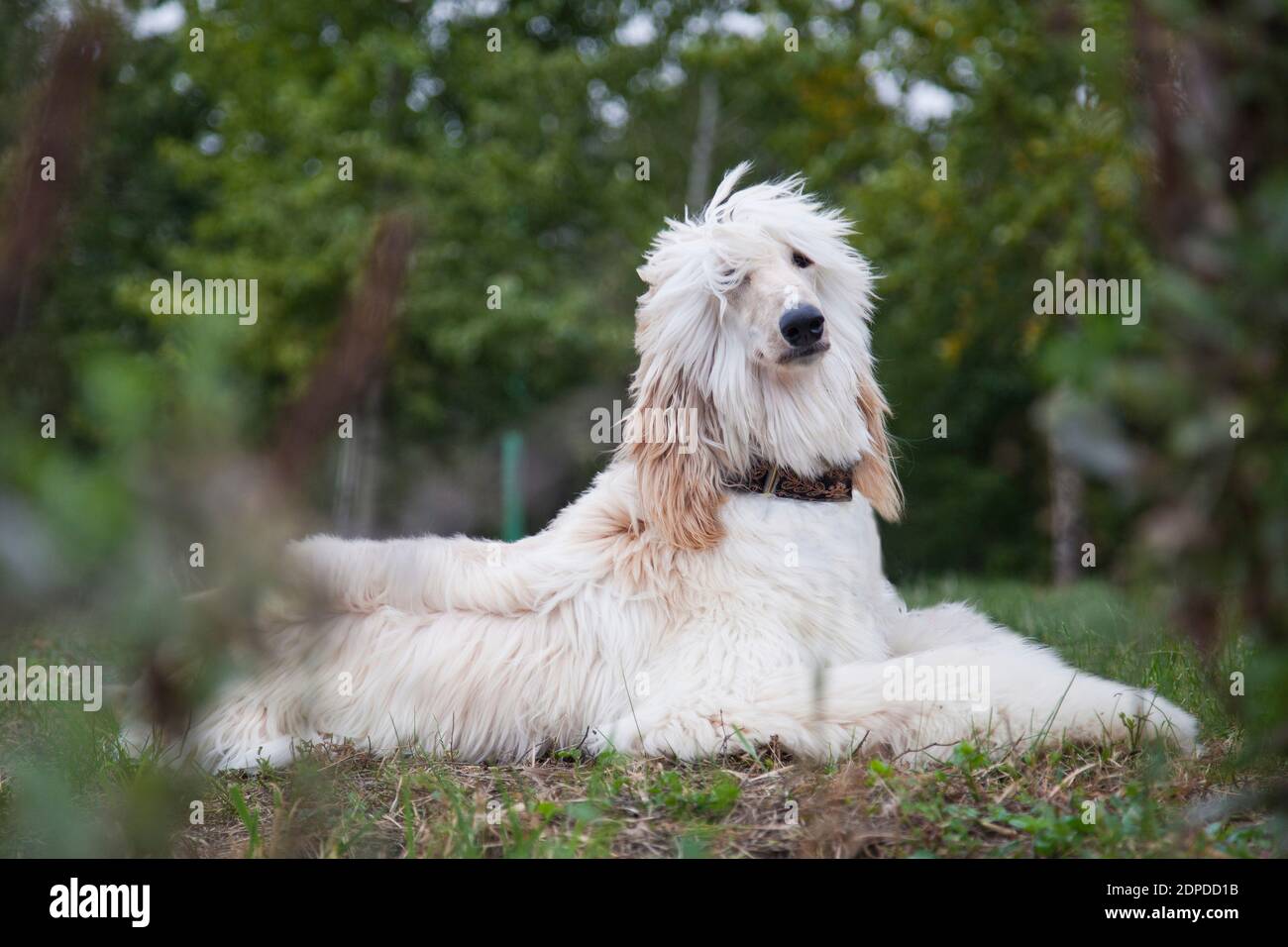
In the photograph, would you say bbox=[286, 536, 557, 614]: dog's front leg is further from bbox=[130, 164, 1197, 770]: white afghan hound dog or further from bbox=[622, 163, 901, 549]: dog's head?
bbox=[622, 163, 901, 549]: dog's head

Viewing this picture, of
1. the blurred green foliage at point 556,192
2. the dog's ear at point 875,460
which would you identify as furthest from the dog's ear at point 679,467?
the blurred green foliage at point 556,192

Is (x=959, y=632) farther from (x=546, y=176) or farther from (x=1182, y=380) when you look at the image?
(x=546, y=176)

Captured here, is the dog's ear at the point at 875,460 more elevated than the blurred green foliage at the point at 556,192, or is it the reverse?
the blurred green foliage at the point at 556,192

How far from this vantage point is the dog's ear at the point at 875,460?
3559 millimetres

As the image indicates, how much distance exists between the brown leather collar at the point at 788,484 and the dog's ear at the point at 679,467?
0.09 metres

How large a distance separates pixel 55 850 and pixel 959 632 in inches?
107

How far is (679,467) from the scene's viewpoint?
3.31 meters

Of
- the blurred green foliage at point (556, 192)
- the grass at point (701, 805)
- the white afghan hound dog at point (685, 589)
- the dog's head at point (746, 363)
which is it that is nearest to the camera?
the grass at point (701, 805)

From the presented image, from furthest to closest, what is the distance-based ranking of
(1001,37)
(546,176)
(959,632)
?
(546,176) < (1001,37) < (959,632)

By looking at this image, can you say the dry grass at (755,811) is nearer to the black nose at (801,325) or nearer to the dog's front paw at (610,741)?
the dog's front paw at (610,741)

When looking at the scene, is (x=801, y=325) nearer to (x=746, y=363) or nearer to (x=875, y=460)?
(x=746, y=363)

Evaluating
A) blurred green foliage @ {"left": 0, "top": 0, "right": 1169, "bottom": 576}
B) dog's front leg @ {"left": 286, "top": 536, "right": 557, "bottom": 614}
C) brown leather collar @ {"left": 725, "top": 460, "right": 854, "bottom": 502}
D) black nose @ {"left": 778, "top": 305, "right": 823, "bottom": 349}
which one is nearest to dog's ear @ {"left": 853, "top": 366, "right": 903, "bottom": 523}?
brown leather collar @ {"left": 725, "top": 460, "right": 854, "bottom": 502}
